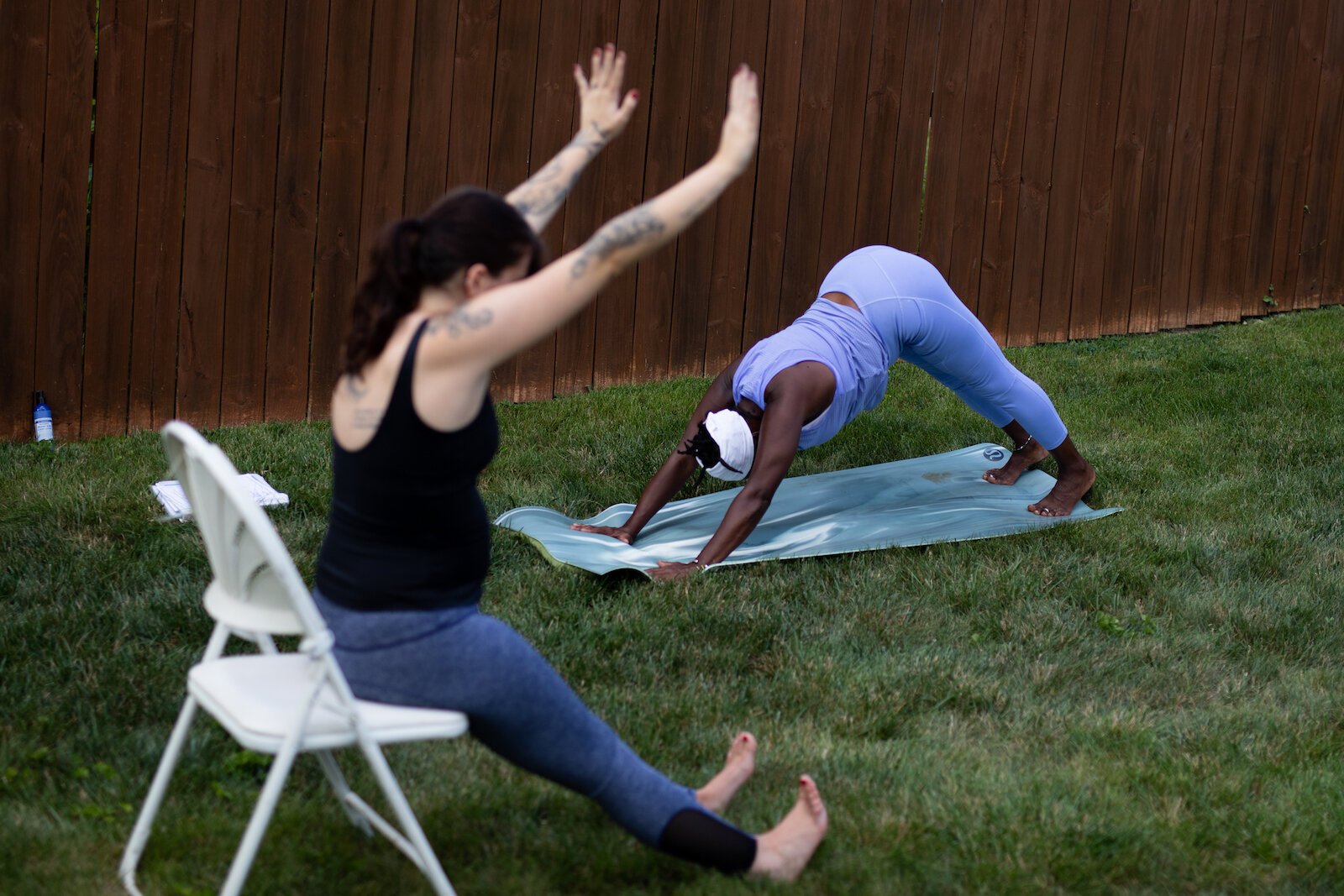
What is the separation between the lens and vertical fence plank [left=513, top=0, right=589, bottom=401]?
6.70 metres

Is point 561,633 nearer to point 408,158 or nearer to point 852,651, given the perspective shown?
point 852,651

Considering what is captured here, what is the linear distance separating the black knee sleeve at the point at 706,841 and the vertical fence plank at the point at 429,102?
14.0 feet

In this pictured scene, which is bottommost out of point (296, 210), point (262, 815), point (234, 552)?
point (262, 815)

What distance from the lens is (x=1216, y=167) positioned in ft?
29.2

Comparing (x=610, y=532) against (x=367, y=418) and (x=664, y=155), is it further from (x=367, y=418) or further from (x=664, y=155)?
(x=367, y=418)

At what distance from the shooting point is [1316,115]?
934cm

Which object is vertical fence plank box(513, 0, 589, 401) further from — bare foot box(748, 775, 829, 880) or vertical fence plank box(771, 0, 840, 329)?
bare foot box(748, 775, 829, 880)

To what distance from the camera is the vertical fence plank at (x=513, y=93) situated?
659 cm

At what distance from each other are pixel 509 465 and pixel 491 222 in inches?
139

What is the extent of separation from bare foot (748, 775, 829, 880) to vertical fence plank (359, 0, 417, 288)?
Result: 13.3ft

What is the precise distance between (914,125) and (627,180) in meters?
1.87

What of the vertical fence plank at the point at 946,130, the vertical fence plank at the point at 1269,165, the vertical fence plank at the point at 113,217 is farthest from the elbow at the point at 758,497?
the vertical fence plank at the point at 1269,165

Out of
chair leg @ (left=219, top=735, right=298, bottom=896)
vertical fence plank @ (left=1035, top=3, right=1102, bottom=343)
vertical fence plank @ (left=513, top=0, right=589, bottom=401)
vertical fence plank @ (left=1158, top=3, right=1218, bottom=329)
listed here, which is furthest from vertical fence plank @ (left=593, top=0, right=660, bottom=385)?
chair leg @ (left=219, top=735, right=298, bottom=896)

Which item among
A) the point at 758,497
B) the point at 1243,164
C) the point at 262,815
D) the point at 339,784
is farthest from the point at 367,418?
the point at 1243,164
